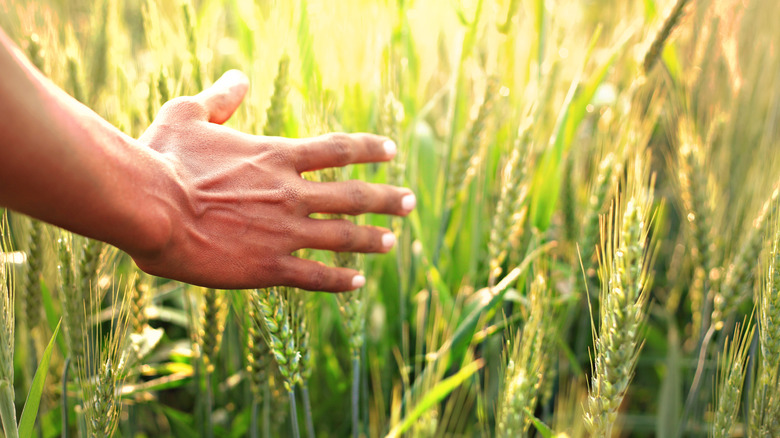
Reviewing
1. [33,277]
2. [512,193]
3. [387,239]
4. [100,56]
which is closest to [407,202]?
[387,239]

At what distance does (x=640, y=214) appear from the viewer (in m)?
0.65

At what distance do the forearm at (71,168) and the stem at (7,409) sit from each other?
0.23 m

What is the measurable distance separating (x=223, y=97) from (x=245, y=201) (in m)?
0.19

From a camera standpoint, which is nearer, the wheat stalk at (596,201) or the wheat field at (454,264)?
the wheat field at (454,264)

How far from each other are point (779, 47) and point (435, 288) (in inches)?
48.0

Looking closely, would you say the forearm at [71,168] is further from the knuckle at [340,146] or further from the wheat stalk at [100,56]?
the wheat stalk at [100,56]

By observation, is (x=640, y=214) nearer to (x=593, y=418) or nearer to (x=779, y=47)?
(x=593, y=418)

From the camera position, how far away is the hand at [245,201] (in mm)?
721

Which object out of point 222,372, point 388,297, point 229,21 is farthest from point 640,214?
point 229,21

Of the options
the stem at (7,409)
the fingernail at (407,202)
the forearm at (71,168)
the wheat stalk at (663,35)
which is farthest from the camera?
the wheat stalk at (663,35)

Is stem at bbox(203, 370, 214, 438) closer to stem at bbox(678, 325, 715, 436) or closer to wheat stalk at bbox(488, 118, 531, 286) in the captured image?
wheat stalk at bbox(488, 118, 531, 286)

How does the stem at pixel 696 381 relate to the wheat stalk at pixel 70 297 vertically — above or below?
below

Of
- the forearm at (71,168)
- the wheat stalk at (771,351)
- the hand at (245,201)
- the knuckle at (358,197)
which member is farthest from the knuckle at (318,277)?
the wheat stalk at (771,351)

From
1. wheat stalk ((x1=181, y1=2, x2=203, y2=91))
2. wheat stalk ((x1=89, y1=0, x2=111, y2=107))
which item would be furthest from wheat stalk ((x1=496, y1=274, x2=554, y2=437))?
wheat stalk ((x1=89, y1=0, x2=111, y2=107))
